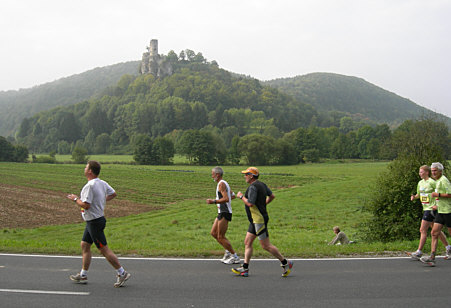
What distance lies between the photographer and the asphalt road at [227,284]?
262 inches

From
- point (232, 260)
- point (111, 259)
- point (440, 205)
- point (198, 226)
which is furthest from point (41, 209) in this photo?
point (440, 205)

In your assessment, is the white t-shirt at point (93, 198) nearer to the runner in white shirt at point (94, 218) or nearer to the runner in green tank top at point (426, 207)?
the runner in white shirt at point (94, 218)

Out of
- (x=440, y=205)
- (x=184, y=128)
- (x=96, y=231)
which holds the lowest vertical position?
(x=96, y=231)

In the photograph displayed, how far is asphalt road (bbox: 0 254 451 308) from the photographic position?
6.66m

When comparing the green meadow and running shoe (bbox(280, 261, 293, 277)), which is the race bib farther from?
running shoe (bbox(280, 261, 293, 277))

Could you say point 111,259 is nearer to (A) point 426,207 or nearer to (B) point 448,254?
(A) point 426,207

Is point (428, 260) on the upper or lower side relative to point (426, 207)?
lower

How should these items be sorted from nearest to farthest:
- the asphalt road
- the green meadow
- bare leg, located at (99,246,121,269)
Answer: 1. the asphalt road
2. bare leg, located at (99,246,121,269)
3. the green meadow

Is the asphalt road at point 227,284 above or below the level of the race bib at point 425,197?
below

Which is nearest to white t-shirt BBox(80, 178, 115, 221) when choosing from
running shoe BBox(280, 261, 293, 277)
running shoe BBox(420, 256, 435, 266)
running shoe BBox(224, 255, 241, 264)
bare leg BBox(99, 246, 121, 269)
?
bare leg BBox(99, 246, 121, 269)

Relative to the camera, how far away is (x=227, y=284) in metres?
7.64

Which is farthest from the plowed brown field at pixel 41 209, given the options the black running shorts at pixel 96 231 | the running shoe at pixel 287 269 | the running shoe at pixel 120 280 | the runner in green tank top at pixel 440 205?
the runner in green tank top at pixel 440 205

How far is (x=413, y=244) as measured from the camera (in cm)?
1101

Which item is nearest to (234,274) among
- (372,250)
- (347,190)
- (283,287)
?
(283,287)
